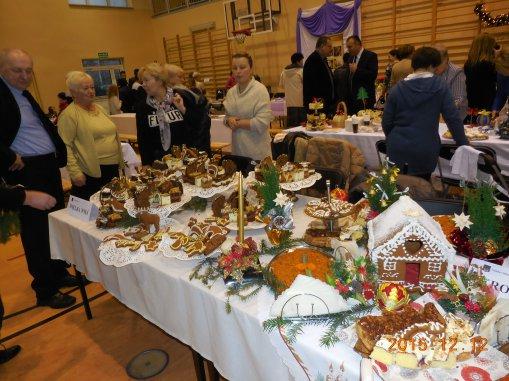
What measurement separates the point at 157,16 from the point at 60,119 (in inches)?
439

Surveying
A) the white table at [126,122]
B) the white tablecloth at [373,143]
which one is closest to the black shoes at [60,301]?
the white tablecloth at [373,143]

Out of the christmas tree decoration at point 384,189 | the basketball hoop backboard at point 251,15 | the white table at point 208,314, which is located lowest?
the white table at point 208,314

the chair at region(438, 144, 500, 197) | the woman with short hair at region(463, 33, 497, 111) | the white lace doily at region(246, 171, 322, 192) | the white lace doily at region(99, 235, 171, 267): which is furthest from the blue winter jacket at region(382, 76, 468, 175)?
the woman with short hair at region(463, 33, 497, 111)

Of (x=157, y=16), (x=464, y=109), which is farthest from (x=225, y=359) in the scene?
(x=157, y=16)

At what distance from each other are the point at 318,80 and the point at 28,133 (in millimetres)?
3761

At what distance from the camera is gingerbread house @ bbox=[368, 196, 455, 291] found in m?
1.09

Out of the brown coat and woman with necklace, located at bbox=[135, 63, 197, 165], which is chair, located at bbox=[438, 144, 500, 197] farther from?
woman with necklace, located at bbox=[135, 63, 197, 165]

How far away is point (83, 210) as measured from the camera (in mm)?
2193

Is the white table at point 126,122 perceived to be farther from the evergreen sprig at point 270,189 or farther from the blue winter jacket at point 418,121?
the evergreen sprig at point 270,189

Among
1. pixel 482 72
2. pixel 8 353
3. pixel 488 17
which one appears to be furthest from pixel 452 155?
pixel 488 17

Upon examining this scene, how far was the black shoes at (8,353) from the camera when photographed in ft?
7.71

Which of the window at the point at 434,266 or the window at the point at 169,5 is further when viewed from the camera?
the window at the point at 169,5

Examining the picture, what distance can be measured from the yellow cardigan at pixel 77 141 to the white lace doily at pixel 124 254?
1319 millimetres
